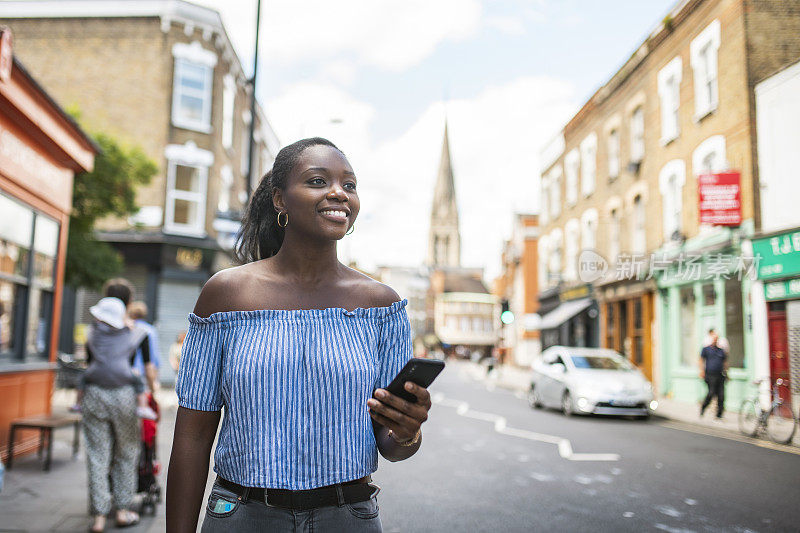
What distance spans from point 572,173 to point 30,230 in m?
24.3

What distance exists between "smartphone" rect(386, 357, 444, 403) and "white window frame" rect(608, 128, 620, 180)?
23843 mm

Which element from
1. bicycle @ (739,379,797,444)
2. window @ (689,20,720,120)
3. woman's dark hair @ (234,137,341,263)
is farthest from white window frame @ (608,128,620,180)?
woman's dark hair @ (234,137,341,263)

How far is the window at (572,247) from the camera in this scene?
29031 mm

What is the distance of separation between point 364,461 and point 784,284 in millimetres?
14096

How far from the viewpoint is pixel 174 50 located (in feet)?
72.1

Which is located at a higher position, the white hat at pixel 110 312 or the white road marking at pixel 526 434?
the white hat at pixel 110 312

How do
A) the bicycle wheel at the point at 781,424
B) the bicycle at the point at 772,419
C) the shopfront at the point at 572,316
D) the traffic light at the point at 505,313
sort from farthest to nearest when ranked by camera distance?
1. the shopfront at the point at 572,316
2. the traffic light at the point at 505,313
3. the bicycle at the point at 772,419
4. the bicycle wheel at the point at 781,424

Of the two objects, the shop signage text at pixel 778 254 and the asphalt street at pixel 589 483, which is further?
the shop signage text at pixel 778 254

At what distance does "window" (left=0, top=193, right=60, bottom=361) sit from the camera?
8375 mm

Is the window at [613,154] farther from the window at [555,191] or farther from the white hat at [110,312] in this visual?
the white hat at [110,312]

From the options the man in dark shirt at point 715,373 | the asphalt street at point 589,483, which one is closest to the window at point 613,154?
the man in dark shirt at point 715,373

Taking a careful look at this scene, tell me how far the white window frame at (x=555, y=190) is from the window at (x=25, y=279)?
25.5m

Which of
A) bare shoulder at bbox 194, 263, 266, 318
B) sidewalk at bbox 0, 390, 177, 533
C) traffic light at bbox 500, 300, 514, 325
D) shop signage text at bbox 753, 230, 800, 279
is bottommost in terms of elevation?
sidewalk at bbox 0, 390, 177, 533

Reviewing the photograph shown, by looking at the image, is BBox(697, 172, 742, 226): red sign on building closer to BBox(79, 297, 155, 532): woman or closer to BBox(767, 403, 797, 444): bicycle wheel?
BBox(767, 403, 797, 444): bicycle wheel
